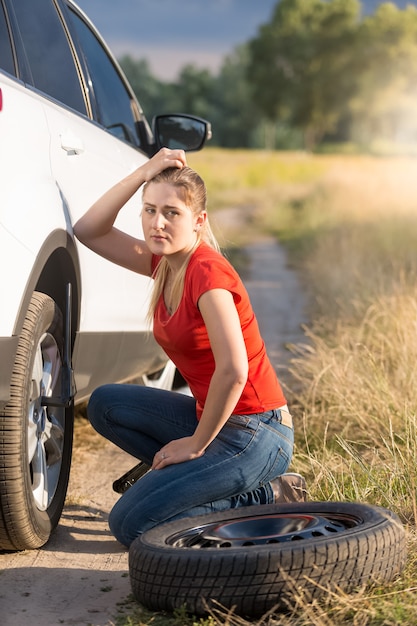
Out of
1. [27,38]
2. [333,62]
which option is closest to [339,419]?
[27,38]

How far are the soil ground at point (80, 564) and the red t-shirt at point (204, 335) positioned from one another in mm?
630

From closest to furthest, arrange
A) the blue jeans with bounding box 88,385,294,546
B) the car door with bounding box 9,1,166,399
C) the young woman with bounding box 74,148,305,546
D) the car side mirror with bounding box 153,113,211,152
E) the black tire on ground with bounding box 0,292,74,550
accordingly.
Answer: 1. the black tire on ground with bounding box 0,292,74,550
2. the young woman with bounding box 74,148,305,546
3. the blue jeans with bounding box 88,385,294,546
4. the car door with bounding box 9,1,166,399
5. the car side mirror with bounding box 153,113,211,152

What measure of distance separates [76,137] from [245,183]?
100 feet

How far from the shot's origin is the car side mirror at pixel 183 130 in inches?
199

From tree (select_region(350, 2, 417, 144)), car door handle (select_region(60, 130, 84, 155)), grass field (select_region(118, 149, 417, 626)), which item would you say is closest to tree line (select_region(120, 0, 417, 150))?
tree (select_region(350, 2, 417, 144))

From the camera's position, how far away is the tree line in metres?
75.3

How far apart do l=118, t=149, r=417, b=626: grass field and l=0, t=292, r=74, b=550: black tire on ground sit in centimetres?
60

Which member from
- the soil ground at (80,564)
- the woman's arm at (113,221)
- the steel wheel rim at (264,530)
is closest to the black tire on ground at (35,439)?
the soil ground at (80,564)

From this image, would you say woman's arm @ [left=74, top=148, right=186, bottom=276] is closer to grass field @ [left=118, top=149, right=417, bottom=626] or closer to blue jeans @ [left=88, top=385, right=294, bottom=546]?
blue jeans @ [left=88, top=385, right=294, bottom=546]

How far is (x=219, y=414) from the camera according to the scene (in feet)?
11.1

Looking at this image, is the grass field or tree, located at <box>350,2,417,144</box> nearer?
the grass field

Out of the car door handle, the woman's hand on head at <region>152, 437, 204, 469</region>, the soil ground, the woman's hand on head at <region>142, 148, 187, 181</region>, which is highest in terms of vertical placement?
the car door handle

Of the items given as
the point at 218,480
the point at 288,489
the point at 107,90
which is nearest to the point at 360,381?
the point at 288,489

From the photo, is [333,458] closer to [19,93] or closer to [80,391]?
[80,391]
